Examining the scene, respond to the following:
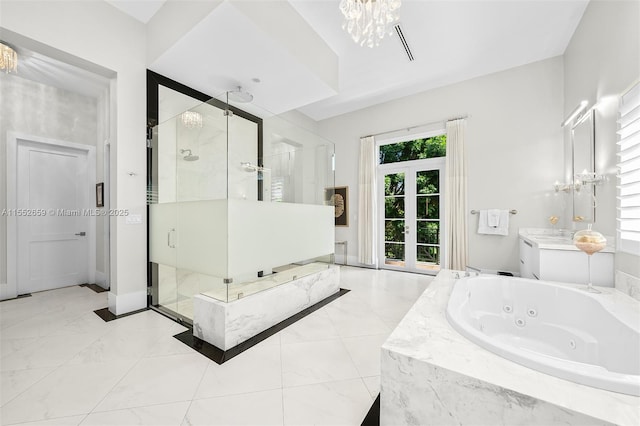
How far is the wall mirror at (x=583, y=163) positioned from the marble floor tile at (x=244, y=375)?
3.11 meters

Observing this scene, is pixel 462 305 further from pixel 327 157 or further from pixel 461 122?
pixel 461 122

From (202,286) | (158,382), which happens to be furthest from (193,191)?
(158,382)

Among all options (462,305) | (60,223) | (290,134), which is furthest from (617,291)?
(60,223)

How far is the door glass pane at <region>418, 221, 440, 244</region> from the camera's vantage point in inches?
168

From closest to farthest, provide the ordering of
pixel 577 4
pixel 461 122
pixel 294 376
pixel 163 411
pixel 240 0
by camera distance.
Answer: pixel 163 411
pixel 294 376
pixel 240 0
pixel 577 4
pixel 461 122

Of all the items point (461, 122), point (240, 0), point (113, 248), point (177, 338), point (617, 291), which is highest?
point (240, 0)

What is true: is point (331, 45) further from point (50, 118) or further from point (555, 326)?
point (50, 118)

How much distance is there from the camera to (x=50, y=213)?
350cm

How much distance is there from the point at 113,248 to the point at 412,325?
2.99 m

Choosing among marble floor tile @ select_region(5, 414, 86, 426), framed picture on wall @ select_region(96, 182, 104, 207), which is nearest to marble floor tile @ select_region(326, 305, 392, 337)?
marble floor tile @ select_region(5, 414, 86, 426)

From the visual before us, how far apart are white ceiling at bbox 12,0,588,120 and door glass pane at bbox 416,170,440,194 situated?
4.89 ft

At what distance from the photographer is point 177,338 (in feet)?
6.85

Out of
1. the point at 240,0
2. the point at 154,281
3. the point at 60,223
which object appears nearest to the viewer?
the point at 240,0

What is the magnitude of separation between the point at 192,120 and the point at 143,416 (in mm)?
2275
